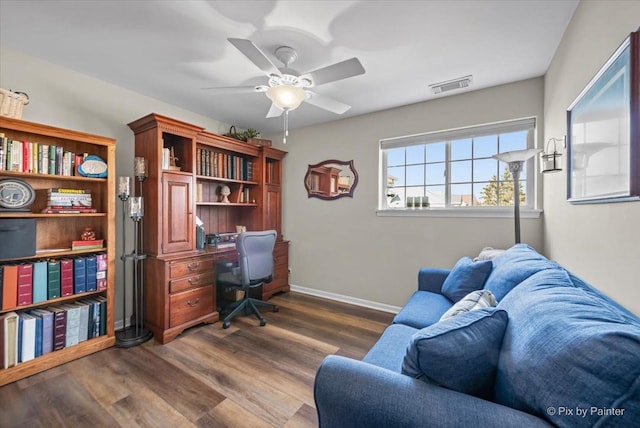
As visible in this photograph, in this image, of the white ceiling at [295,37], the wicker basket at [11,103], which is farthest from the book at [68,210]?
the white ceiling at [295,37]

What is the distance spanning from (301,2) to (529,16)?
1437 millimetres

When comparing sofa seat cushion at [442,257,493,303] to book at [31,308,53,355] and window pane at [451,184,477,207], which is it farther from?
book at [31,308,53,355]

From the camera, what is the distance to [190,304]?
2592mm

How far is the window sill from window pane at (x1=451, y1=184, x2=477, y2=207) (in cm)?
11

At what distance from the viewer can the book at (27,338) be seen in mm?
1861

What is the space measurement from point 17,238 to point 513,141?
13.9 ft

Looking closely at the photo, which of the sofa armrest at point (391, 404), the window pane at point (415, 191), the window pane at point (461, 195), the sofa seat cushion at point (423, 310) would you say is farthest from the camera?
the window pane at point (415, 191)

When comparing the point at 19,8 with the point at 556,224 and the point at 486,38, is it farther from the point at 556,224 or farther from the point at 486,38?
the point at 556,224

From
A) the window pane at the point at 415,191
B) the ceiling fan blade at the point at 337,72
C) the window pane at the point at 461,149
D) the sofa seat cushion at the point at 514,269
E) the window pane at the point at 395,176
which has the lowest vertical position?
the sofa seat cushion at the point at 514,269

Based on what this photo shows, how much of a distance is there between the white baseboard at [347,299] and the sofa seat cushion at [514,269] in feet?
5.12

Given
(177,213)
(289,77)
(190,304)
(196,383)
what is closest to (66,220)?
(177,213)

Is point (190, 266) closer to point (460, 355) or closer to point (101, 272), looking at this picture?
point (101, 272)

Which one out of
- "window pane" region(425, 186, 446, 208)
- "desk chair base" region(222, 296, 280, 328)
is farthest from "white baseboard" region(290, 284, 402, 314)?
"window pane" region(425, 186, 446, 208)

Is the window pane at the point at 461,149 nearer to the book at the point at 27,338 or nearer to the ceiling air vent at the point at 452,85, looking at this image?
the ceiling air vent at the point at 452,85
